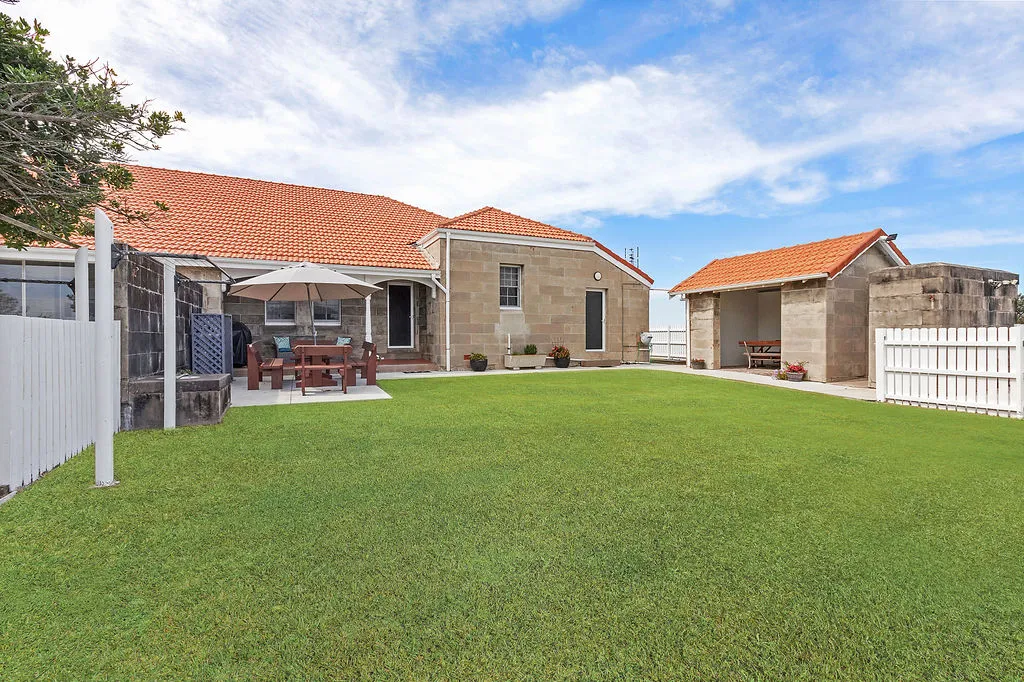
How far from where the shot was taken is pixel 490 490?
4.12m

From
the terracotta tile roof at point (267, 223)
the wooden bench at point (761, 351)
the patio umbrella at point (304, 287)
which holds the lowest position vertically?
the wooden bench at point (761, 351)

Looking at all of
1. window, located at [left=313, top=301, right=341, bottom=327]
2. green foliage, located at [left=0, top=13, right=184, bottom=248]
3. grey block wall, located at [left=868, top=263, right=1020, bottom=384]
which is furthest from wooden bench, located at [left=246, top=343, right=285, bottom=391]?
grey block wall, located at [left=868, top=263, right=1020, bottom=384]

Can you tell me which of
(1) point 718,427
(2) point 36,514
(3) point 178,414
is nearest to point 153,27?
(3) point 178,414

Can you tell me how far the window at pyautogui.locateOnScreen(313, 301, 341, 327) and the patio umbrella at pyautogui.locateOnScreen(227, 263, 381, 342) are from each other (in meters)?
4.81

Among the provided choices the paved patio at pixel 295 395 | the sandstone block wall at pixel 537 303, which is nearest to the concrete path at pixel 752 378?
the sandstone block wall at pixel 537 303

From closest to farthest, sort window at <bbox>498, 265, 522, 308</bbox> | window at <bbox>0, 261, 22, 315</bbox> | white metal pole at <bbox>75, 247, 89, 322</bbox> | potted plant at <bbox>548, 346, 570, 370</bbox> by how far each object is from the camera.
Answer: white metal pole at <bbox>75, 247, 89, 322</bbox>, window at <bbox>0, 261, 22, 315</bbox>, potted plant at <bbox>548, 346, 570, 370</bbox>, window at <bbox>498, 265, 522, 308</bbox>

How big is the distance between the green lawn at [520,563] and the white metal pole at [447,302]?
34.8 ft

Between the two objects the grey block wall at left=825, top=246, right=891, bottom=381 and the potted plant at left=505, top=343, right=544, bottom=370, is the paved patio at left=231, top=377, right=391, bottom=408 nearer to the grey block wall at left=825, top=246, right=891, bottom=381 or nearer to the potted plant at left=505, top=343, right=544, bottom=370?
the potted plant at left=505, top=343, right=544, bottom=370

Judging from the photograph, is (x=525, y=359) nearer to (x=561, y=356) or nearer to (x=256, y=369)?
(x=561, y=356)

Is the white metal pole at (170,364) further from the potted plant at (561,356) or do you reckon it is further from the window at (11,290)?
the potted plant at (561,356)

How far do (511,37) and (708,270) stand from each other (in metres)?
12.0

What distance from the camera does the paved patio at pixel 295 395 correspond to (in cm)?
960

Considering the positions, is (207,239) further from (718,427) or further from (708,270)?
(708,270)

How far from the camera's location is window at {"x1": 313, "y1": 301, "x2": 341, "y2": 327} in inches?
647
